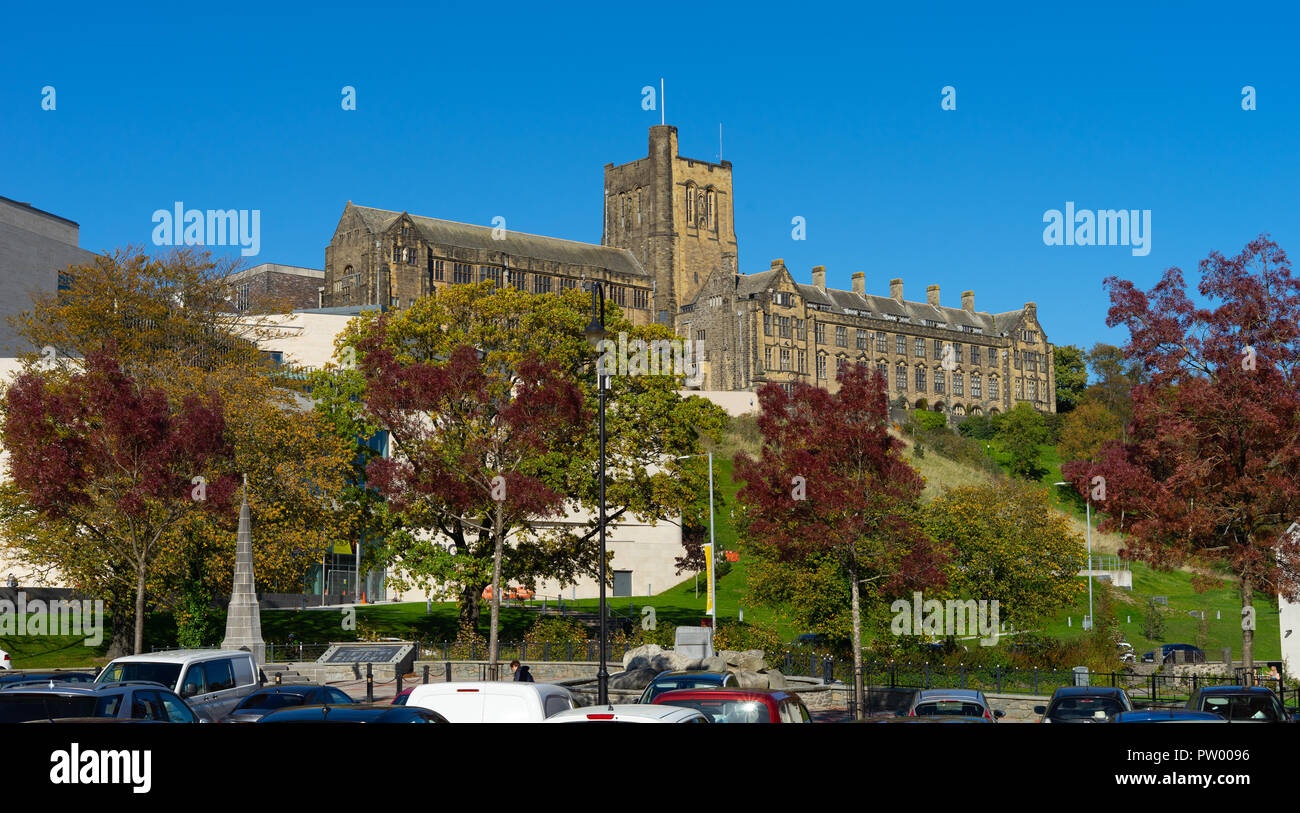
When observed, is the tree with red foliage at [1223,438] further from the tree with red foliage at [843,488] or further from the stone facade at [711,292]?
the stone facade at [711,292]

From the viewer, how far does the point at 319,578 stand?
198ft

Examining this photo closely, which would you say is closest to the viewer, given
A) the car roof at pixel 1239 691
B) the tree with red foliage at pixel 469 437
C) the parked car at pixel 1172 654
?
the car roof at pixel 1239 691

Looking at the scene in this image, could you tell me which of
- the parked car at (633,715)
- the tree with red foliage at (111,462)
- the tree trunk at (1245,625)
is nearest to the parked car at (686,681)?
the parked car at (633,715)

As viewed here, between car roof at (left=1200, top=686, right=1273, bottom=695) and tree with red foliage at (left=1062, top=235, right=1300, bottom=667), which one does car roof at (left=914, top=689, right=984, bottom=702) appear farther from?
tree with red foliage at (left=1062, top=235, right=1300, bottom=667)

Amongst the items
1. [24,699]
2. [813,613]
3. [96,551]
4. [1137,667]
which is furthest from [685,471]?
[24,699]

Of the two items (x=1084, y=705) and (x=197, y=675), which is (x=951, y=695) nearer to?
(x=1084, y=705)

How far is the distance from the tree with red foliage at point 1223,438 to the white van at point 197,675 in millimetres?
19798

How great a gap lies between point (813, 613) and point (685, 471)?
9.05 metres

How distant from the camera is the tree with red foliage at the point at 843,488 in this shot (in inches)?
1220

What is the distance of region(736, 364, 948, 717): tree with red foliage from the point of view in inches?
1220

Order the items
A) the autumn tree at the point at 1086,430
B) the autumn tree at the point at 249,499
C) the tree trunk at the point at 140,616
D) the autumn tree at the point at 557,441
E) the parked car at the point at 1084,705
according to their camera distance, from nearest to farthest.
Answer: the parked car at the point at 1084,705 → the tree trunk at the point at 140,616 → the autumn tree at the point at 249,499 → the autumn tree at the point at 557,441 → the autumn tree at the point at 1086,430

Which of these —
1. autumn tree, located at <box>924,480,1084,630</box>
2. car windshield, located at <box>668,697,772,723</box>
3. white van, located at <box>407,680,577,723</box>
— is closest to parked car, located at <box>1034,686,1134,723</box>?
car windshield, located at <box>668,697,772,723</box>

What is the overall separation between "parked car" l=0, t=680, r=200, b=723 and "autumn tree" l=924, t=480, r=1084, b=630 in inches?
1267
